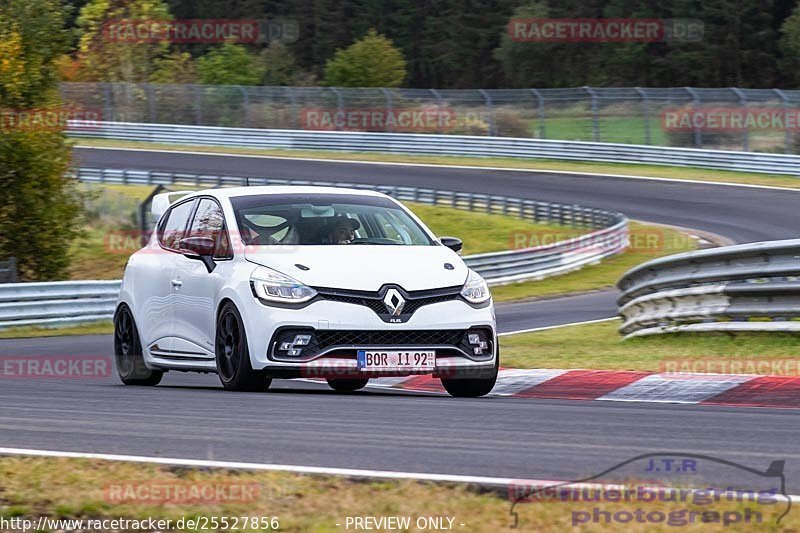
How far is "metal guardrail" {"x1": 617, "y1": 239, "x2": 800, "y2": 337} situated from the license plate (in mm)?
3884

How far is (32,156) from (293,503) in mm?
24378

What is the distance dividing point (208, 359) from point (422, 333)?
177cm

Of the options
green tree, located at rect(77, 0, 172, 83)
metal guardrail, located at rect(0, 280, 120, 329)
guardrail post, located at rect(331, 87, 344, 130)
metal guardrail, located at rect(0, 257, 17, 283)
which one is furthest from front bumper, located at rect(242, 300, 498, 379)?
green tree, located at rect(77, 0, 172, 83)

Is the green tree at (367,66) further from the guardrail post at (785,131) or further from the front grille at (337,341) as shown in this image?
the front grille at (337,341)

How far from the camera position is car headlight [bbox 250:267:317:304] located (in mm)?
9391

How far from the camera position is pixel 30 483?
5688 millimetres

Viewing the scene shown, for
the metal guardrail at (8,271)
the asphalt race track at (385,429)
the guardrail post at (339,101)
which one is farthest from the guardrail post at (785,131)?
the asphalt race track at (385,429)

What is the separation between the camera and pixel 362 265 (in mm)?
9570

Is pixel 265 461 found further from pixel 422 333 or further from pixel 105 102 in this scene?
pixel 105 102

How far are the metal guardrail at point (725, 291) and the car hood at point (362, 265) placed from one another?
11.4ft

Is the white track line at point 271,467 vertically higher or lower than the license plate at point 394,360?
higher

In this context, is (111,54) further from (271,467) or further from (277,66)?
(271,467)

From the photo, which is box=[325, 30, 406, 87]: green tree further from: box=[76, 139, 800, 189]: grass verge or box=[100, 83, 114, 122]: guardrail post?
box=[76, 139, 800, 189]: grass verge

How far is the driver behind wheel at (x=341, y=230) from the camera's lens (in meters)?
10.2
